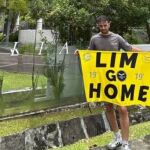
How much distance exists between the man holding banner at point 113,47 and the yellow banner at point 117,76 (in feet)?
0.27

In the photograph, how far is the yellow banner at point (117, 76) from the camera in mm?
6500

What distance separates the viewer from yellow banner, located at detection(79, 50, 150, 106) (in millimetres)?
6500

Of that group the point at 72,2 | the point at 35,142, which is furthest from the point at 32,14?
the point at 35,142

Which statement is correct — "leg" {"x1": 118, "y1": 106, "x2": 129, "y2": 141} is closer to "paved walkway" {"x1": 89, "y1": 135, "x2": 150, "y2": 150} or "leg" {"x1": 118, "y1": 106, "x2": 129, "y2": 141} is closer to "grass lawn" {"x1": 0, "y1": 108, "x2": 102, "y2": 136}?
"paved walkway" {"x1": 89, "y1": 135, "x2": 150, "y2": 150}

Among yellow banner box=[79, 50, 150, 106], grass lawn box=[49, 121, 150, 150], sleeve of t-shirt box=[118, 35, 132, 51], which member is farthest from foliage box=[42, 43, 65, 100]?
sleeve of t-shirt box=[118, 35, 132, 51]

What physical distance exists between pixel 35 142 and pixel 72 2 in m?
6.63

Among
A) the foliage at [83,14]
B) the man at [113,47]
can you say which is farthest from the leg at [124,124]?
the foliage at [83,14]

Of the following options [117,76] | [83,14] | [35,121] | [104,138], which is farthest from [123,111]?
[83,14]

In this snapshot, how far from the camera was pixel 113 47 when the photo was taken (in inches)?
254

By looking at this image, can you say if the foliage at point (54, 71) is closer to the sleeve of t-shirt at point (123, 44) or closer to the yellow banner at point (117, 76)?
the yellow banner at point (117, 76)

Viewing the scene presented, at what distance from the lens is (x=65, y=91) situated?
988cm

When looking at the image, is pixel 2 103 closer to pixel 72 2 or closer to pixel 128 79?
pixel 128 79

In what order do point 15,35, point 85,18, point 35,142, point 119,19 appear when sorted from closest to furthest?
point 35,142
point 85,18
point 119,19
point 15,35

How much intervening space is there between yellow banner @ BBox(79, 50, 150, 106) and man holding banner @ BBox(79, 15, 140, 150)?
84mm
